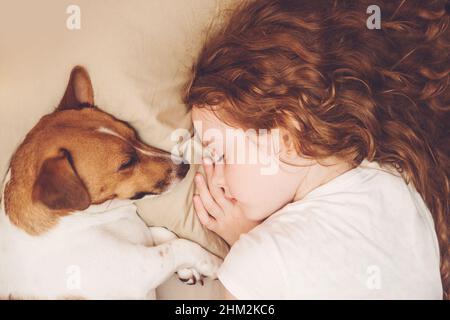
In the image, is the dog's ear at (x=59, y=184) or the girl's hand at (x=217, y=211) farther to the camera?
the girl's hand at (x=217, y=211)

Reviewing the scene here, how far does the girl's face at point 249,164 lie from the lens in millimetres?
1382

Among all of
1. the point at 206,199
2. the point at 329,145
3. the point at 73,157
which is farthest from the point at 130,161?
the point at 329,145

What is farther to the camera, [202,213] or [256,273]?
[202,213]

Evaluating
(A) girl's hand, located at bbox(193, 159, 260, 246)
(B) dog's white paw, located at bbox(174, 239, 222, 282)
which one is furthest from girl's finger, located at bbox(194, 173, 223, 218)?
(B) dog's white paw, located at bbox(174, 239, 222, 282)

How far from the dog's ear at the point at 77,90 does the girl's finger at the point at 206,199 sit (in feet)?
1.32

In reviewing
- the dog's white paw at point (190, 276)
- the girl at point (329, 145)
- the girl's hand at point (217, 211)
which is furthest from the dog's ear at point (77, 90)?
Result: the dog's white paw at point (190, 276)

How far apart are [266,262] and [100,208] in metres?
0.48

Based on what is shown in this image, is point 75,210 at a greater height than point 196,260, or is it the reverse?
point 75,210

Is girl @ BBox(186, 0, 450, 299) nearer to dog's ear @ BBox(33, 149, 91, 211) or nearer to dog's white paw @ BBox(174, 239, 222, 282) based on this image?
dog's white paw @ BBox(174, 239, 222, 282)

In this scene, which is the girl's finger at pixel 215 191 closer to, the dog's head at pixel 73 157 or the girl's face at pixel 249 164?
the girl's face at pixel 249 164

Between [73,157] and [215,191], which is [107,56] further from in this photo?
[215,191]

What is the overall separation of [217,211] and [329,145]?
39 centimetres

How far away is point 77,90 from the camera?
4.05 feet

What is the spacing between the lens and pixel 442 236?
1449 mm
